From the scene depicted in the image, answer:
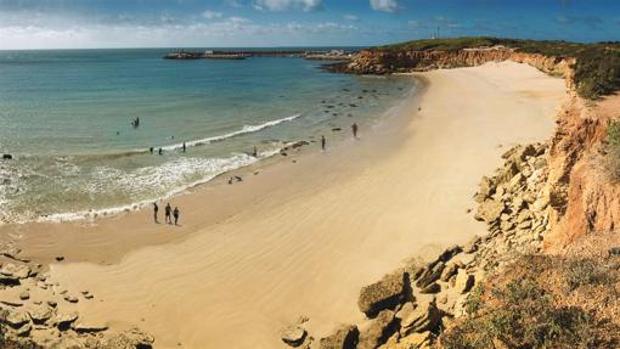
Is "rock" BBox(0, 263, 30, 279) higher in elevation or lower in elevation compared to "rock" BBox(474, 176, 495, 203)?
lower

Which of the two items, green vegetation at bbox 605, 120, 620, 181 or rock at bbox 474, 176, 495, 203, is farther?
rock at bbox 474, 176, 495, 203

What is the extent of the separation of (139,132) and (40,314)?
2677 centimetres

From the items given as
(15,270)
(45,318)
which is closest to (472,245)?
(45,318)

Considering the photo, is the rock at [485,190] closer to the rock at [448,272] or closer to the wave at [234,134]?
the rock at [448,272]

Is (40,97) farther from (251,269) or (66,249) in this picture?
(251,269)

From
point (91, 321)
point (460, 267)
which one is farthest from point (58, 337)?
point (460, 267)

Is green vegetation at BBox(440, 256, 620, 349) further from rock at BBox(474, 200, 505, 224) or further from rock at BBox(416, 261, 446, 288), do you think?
A: rock at BBox(474, 200, 505, 224)

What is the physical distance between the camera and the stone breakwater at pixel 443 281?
12117mm

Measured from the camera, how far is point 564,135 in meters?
16.1

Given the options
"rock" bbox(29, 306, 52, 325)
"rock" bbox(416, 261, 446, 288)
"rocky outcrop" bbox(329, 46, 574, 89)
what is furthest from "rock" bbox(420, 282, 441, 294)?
"rocky outcrop" bbox(329, 46, 574, 89)

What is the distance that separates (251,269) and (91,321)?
5.24 metres

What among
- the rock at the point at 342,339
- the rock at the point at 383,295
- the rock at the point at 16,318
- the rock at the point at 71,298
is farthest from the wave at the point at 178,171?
the rock at the point at 342,339

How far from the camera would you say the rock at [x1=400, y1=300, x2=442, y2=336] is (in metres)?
11.8

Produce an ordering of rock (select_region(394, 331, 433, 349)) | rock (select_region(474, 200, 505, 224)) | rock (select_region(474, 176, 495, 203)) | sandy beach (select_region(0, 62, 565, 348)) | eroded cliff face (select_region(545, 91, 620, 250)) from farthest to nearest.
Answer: rock (select_region(474, 176, 495, 203)) → rock (select_region(474, 200, 505, 224)) → sandy beach (select_region(0, 62, 565, 348)) → eroded cliff face (select_region(545, 91, 620, 250)) → rock (select_region(394, 331, 433, 349))
